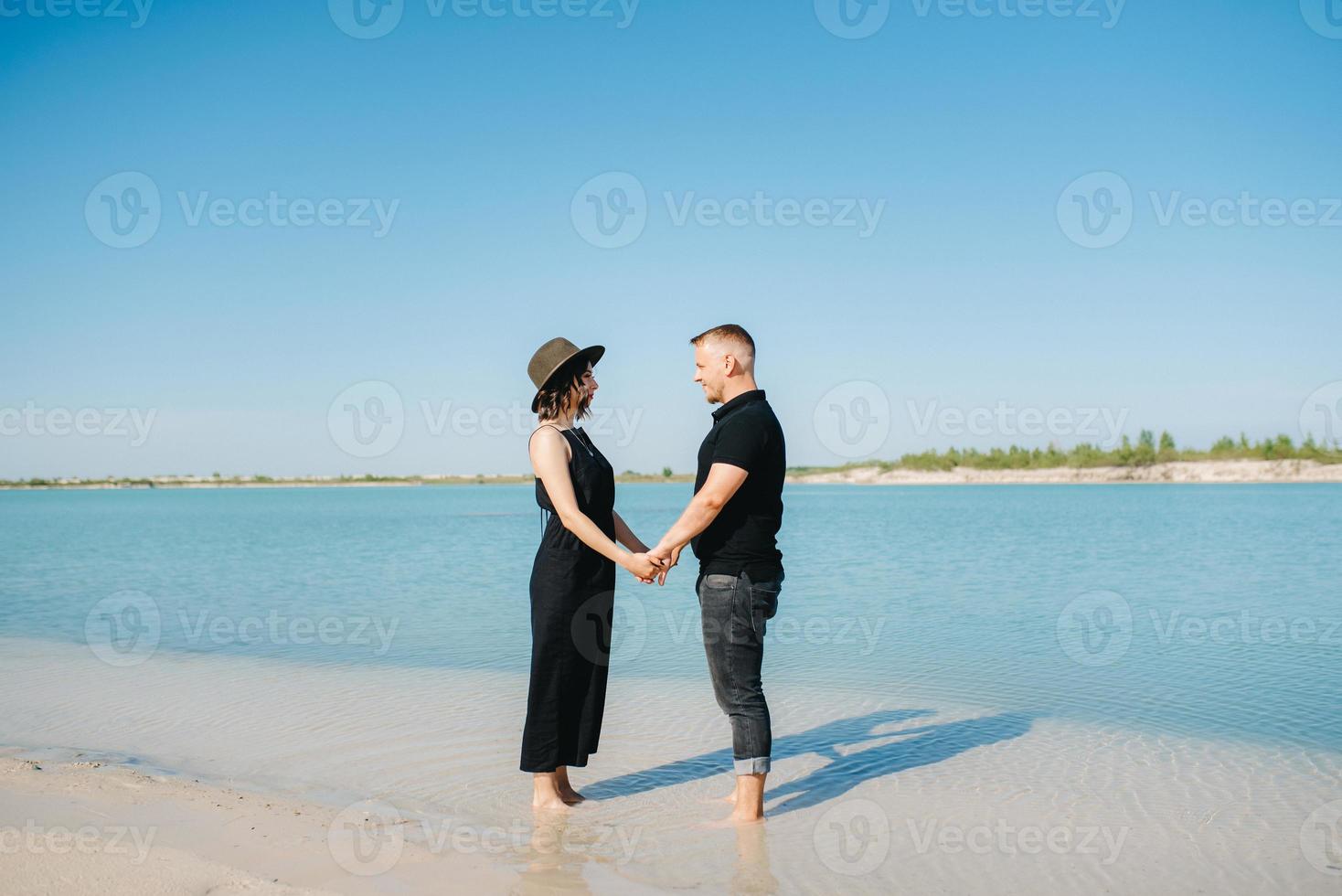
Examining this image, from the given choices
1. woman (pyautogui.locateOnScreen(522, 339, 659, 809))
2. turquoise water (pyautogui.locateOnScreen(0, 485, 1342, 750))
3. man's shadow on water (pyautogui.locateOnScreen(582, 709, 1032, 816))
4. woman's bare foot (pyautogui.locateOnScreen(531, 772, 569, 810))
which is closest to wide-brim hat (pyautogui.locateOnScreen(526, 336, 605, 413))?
woman (pyautogui.locateOnScreen(522, 339, 659, 809))

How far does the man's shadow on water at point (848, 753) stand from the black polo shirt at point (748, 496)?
1389 mm

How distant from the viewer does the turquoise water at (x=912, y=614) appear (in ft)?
24.7

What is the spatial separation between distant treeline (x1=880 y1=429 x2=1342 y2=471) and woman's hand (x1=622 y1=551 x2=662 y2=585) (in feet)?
335

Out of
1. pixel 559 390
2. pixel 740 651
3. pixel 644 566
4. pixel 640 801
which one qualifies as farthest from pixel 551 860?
pixel 559 390

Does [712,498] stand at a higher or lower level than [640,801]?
higher

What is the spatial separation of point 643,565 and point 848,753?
2.24m

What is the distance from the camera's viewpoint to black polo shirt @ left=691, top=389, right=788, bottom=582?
4102 mm

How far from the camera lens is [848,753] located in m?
5.68

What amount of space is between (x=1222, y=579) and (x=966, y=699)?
10010 millimetres

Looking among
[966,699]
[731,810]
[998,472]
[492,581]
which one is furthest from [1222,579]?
→ [998,472]

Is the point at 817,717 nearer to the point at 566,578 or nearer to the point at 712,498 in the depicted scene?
the point at 566,578

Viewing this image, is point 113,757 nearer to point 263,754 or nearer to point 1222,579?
point 263,754

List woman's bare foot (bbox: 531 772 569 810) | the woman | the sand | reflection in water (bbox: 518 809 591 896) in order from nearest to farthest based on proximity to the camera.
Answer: reflection in water (bbox: 518 809 591 896) < the woman < woman's bare foot (bbox: 531 772 569 810) < the sand

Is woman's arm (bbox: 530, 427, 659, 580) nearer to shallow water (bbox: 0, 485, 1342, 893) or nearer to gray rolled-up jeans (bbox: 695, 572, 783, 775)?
gray rolled-up jeans (bbox: 695, 572, 783, 775)
